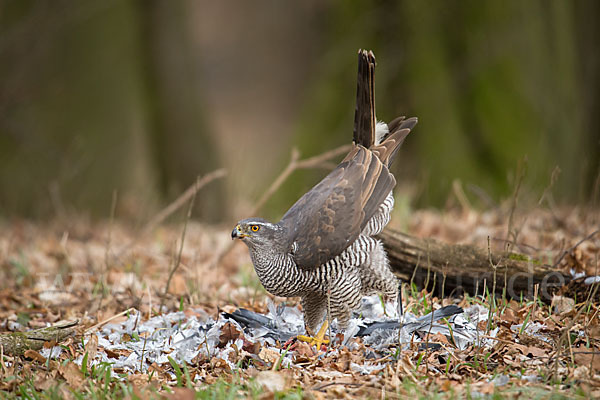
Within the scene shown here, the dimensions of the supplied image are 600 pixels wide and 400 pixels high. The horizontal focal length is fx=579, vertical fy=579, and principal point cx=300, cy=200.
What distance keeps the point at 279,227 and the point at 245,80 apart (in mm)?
26080

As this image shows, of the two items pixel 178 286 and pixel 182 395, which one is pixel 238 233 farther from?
pixel 178 286

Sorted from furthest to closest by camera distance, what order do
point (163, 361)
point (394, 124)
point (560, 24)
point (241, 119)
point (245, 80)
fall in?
point (245, 80) → point (241, 119) → point (560, 24) → point (394, 124) → point (163, 361)

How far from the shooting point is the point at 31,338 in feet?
11.5

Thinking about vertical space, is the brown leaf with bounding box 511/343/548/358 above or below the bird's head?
below

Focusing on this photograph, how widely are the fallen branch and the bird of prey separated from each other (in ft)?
4.04

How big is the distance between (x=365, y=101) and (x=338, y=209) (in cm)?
84

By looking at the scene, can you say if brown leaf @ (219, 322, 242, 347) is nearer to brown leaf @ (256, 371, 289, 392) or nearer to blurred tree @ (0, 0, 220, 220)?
brown leaf @ (256, 371, 289, 392)

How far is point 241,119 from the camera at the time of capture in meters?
26.2

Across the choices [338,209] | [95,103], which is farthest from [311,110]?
[338,209]

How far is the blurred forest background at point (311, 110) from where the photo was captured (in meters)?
8.95

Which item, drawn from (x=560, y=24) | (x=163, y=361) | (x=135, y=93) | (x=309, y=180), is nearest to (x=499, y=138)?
(x=560, y=24)

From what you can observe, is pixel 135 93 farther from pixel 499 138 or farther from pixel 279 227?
pixel 279 227

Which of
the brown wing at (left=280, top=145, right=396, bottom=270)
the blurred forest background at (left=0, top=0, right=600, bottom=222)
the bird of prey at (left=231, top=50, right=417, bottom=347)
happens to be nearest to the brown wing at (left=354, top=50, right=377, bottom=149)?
the bird of prey at (left=231, top=50, right=417, bottom=347)

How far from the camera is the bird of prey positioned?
11.7 feet
